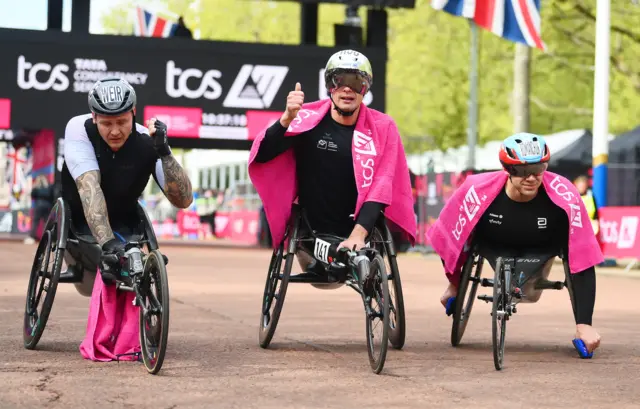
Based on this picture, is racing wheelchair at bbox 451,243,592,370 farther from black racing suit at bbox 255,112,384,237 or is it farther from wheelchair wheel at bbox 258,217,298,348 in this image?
wheelchair wheel at bbox 258,217,298,348

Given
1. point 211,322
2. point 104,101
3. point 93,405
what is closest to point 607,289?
point 211,322

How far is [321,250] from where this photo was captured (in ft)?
30.2

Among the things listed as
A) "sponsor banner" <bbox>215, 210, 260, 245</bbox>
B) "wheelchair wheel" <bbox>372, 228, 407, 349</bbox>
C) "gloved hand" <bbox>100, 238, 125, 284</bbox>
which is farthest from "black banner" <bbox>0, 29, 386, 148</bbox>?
"gloved hand" <bbox>100, 238, 125, 284</bbox>

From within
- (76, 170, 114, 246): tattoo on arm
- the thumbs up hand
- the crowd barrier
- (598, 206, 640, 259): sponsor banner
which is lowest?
the crowd barrier

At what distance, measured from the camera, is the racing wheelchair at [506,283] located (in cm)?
872

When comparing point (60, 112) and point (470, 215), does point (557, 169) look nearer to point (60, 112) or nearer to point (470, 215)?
point (60, 112)

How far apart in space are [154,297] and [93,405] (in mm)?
1342

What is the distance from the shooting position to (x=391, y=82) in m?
47.2

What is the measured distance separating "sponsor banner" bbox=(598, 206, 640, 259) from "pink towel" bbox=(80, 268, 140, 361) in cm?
1619

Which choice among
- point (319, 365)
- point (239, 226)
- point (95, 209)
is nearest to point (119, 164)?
point (95, 209)

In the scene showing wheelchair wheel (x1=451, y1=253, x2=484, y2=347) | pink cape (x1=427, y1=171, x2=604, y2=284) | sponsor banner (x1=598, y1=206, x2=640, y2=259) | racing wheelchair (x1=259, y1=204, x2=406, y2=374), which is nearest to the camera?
racing wheelchair (x1=259, y1=204, x2=406, y2=374)

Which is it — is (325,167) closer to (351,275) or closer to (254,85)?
(351,275)

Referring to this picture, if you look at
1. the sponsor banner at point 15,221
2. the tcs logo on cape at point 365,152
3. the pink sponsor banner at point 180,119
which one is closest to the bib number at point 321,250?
the tcs logo on cape at point 365,152

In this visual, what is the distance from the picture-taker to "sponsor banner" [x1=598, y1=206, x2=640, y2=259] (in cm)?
2378
